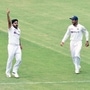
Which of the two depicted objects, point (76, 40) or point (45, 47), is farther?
point (45, 47)

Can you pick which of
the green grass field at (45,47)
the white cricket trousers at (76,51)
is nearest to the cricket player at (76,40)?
the white cricket trousers at (76,51)

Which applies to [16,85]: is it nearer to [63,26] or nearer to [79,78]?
[79,78]

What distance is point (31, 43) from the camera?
25.9 metres

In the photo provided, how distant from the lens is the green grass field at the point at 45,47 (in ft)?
58.5

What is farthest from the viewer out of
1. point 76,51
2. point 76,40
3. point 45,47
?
point 45,47

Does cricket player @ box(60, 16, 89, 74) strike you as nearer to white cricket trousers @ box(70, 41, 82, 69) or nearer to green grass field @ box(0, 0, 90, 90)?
white cricket trousers @ box(70, 41, 82, 69)

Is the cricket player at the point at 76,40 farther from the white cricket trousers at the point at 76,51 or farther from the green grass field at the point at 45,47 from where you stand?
the green grass field at the point at 45,47

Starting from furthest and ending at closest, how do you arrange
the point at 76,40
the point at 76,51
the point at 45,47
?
1. the point at 45,47
2. the point at 76,40
3. the point at 76,51

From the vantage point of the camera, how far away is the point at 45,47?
25000 mm

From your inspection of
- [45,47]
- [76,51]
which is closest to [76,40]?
[76,51]

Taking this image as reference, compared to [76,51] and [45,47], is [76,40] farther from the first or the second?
[45,47]

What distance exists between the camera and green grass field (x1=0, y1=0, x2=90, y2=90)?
703 inches

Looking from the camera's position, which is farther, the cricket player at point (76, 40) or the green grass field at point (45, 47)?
the cricket player at point (76, 40)

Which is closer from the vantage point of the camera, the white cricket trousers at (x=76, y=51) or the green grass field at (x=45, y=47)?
the green grass field at (x=45, y=47)
